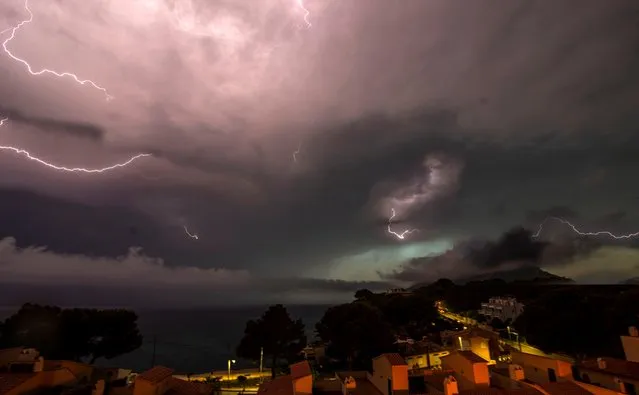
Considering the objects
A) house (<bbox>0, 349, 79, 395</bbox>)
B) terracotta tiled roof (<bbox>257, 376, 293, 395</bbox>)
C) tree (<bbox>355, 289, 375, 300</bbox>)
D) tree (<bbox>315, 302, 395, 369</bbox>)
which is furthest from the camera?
tree (<bbox>355, 289, 375, 300</bbox>)

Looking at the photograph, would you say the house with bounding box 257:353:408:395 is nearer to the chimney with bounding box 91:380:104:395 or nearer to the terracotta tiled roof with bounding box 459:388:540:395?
the terracotta tiled roof with bounding box 459:388:540:395

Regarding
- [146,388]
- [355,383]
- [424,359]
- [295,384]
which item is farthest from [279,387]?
[424,359]

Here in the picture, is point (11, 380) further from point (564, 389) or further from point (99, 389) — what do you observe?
point (564, 389)

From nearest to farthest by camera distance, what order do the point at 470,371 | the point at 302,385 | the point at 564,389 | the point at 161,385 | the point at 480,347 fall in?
the point at 564,389 → the point at 302,385 → the point at 470,371 → the point at 161,385 → the point at 480,347

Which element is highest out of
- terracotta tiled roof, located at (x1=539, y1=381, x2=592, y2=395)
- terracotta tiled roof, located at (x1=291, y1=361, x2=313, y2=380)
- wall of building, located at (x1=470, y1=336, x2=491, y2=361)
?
terracotta tiled roof, located at (x1=291, y1=361, x2=313, y2=380)

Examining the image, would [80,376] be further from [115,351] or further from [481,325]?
[481,325]

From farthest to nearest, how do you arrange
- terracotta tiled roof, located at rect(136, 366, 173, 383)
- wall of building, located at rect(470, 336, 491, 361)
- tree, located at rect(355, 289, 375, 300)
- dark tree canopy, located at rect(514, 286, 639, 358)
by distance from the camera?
tree, located at rect(355, 289, 375, 300), wall of building, located at rect(470, 336, 491, 361), dark tree canopy, located at rect(514, 286, 639, 358), terracotta tiled roof, located at rect(136, 366, 173, 383)

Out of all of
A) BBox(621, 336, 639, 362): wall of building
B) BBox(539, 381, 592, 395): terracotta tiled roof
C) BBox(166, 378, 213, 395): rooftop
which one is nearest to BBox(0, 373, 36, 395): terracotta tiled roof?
BBox(166, 378, 213, 395): rooftop
